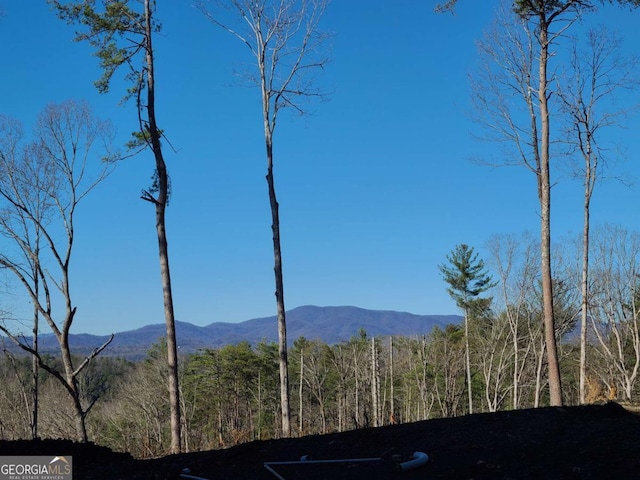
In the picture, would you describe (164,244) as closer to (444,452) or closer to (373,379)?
(444,452)

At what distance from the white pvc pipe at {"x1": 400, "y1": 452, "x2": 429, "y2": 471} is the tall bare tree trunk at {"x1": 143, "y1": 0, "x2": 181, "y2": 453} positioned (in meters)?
6.20

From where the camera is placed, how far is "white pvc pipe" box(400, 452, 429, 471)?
14.5ft

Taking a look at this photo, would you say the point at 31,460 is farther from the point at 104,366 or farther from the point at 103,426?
the point at 104,366

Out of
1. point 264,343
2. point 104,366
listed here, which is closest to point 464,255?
point 264,343

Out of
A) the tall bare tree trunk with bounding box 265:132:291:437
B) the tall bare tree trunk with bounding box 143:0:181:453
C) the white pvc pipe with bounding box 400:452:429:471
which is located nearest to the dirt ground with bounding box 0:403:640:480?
the white pvc pipe with bounding box 400:452:429:471

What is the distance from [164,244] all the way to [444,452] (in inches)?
281

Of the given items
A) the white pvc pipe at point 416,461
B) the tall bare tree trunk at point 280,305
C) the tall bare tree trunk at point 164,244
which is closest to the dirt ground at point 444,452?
the white pvc pipe at point 416,461

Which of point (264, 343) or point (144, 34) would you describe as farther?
point (264, 343)

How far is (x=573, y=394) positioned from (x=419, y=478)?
33.7 m

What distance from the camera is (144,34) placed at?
10.9m

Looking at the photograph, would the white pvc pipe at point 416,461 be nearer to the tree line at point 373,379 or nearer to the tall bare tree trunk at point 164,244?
the tall bare tree trunk at point 164,244

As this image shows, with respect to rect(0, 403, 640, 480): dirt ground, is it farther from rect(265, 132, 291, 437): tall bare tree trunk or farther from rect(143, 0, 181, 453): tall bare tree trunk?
rect(265, 132, 291, 437): tall bare tree trunk

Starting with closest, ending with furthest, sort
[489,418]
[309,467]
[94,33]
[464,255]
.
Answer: [309,467]
[489,418]
[94,33]
[464,255]

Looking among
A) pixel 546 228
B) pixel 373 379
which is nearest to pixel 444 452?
pixel 546 228
